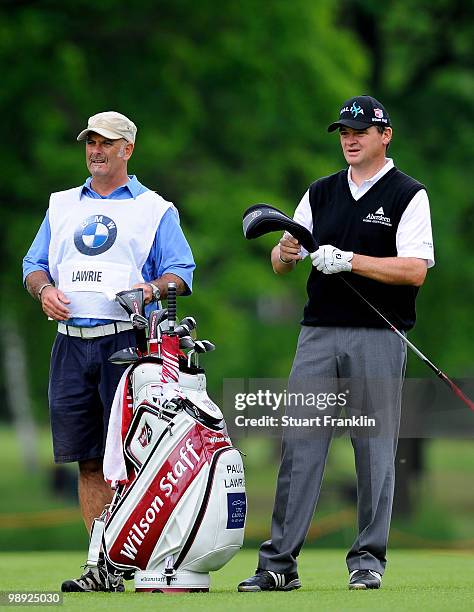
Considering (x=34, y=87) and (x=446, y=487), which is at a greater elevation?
(x=34, y=87)

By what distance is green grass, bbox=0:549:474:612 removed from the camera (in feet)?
19.2

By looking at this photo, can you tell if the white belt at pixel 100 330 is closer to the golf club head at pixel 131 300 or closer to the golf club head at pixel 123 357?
the golf club head at pixel 131 300

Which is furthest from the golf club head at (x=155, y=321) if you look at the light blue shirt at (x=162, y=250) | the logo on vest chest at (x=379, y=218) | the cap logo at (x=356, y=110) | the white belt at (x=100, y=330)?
the cap logo at (x=356, y=110)

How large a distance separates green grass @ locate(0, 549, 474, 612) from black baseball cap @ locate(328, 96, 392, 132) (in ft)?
6.62

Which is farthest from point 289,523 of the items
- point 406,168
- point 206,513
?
point 406,168

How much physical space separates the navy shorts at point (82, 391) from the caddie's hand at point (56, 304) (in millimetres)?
157

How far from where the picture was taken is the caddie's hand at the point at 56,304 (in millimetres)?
7043

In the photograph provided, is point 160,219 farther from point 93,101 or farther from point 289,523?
point 93,101

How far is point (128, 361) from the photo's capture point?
6.70 meters

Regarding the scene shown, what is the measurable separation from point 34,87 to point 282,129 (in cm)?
315

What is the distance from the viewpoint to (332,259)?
21.5 ft

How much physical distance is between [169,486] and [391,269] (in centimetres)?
131

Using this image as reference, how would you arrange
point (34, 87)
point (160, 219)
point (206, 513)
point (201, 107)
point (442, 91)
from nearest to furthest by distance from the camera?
→ point (206, 513)
point (160, 219)
point (34, 87)
point (201, 107)
point (442, 91)

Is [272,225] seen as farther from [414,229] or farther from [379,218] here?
[414,229]
